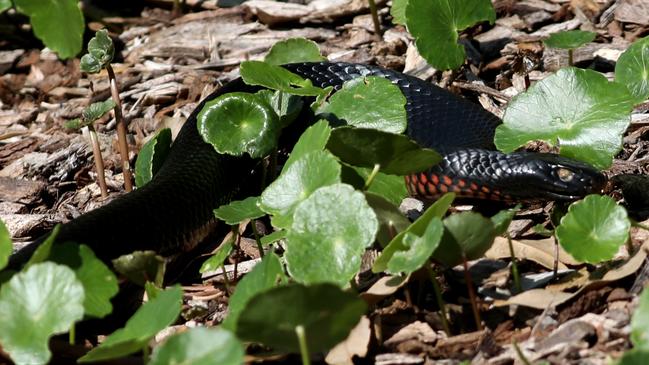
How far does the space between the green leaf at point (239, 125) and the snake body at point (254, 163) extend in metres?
0.65

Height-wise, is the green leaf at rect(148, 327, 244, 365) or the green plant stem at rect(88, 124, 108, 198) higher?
the green leaf at rect(148, 327, 244, 365)

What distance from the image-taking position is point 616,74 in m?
5.20

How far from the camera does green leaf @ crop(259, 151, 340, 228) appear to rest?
3.76 m

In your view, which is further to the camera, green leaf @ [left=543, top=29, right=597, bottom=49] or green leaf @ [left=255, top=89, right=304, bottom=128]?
green leaf @ [left=543, top=29, right=597, bottom=49]

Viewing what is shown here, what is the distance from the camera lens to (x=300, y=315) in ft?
9.30

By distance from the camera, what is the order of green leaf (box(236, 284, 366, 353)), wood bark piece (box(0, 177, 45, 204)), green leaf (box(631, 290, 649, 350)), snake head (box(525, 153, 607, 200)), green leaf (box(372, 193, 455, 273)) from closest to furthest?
green leaf (box(236, 284, 366, 353)) < green leaf (box(631, 290, 649, 350)) < green leaf (box(372, 193, 455, 273)) < snake head (box(525, 153, 607, 200)) < wood bark piece (box(0, 177, 45, 204))

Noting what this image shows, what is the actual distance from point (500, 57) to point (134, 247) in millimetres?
2823

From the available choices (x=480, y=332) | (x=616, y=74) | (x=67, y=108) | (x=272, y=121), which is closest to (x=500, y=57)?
(x=616, y=74)

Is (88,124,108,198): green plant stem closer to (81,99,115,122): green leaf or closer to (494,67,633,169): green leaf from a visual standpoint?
(81,99,115,122): green leaf

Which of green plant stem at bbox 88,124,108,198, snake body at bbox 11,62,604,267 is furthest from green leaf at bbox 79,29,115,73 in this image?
snake body at bbox 11,62,604,267

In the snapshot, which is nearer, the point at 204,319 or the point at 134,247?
the point at 204,319

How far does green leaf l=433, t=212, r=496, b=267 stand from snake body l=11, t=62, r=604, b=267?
4.14 ft

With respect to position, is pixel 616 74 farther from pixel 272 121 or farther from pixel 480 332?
pixel 480 332

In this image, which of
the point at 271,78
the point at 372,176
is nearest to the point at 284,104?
the point at 271,78
